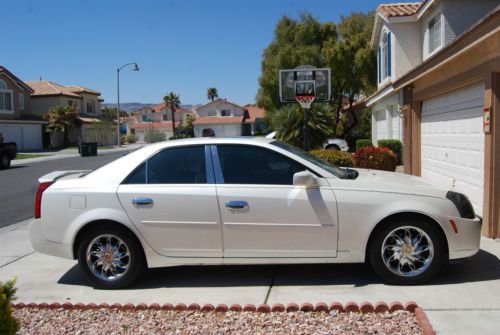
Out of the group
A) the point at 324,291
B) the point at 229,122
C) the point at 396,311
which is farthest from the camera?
the point at 229,122

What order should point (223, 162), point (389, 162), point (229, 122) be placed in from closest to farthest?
point (223, 162), point (389, 162), point (229, 122)

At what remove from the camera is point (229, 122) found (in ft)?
254

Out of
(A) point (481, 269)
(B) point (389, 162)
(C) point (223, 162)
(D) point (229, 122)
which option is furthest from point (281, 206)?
(D) point (229, 122)

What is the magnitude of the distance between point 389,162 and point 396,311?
9.93 meters

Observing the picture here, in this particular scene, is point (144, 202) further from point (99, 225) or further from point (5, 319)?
point (5, 319)

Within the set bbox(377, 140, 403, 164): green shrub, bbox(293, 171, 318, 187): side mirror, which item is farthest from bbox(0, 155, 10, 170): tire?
bbox(293, 171, 318, 187): side mirror

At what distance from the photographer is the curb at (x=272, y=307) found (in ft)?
14.8

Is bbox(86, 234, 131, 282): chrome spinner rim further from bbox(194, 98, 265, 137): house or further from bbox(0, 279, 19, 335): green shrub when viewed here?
bbox(194, 98, 265, 137): house

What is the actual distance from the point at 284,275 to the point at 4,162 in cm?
2327

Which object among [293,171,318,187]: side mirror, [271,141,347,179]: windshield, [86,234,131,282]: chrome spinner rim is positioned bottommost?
[86,234,131,282]: chrome spinner rim

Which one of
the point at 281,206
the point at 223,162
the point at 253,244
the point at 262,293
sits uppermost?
the point at 223,162

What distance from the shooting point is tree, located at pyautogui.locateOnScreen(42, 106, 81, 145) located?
5069cm

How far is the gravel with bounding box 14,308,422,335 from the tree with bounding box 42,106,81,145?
49.1 meters

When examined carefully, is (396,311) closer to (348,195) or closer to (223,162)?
(348,195)
